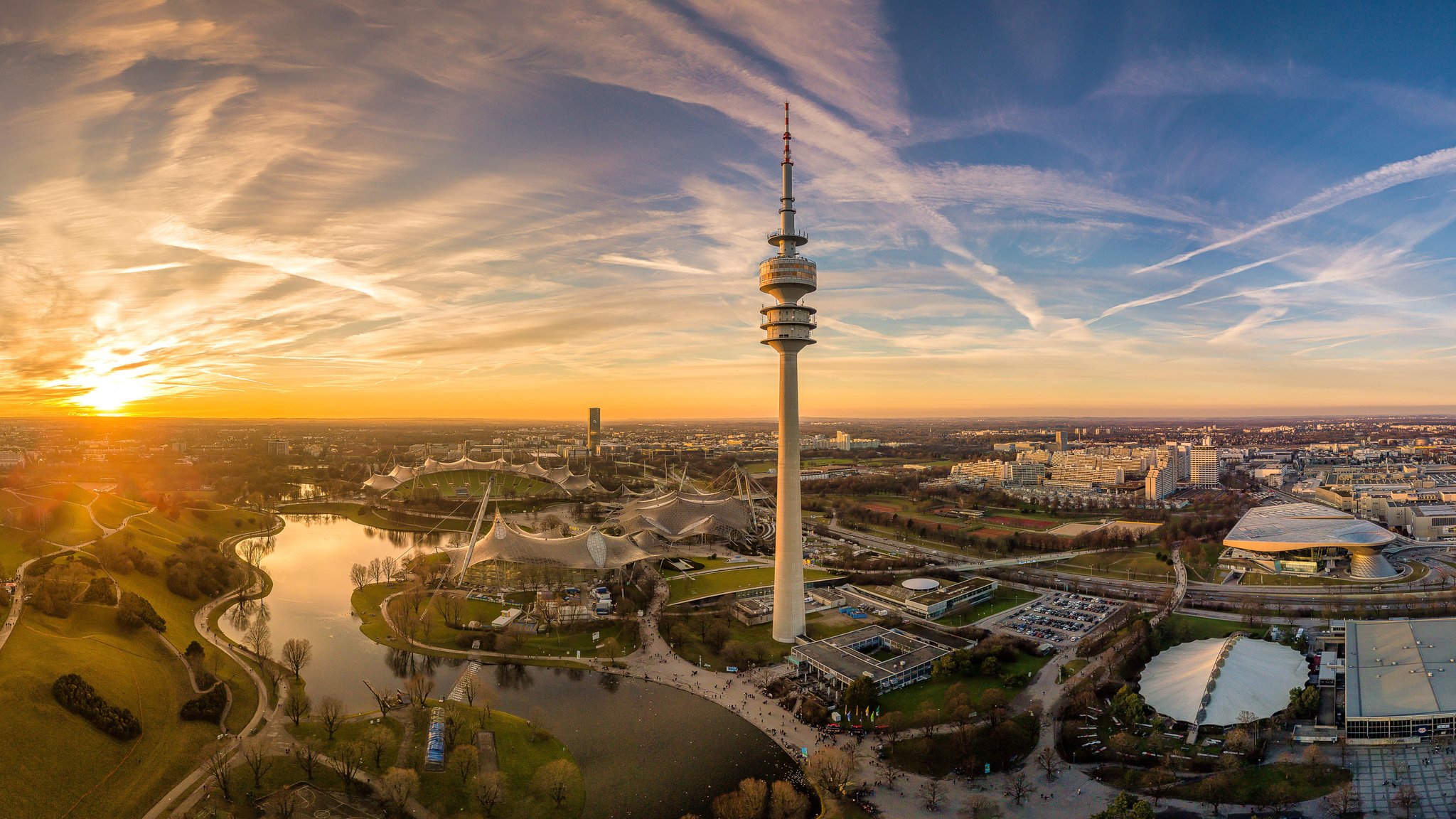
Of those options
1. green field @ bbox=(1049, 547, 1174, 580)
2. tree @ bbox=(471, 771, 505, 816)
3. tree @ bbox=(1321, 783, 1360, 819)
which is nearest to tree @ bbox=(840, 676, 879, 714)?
tree @ bbox=(471, 771, 505, 816)

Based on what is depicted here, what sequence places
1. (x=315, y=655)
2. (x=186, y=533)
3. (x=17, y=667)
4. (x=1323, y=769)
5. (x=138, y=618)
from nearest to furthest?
(x=1323, y=769) → (x=17, y=667) → (x=138, y=618) → (x=315, y=655) → (x=186, y=533)

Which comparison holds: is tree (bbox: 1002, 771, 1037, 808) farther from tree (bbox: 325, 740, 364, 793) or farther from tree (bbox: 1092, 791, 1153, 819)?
tree (bbox: 325, 740, 364, 793)

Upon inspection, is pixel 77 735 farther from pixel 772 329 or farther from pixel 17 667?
pixel 772 329

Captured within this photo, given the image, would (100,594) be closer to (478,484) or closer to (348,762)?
(348,762)

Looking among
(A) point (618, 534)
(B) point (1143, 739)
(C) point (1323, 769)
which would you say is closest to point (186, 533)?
(A) point (618, 534)

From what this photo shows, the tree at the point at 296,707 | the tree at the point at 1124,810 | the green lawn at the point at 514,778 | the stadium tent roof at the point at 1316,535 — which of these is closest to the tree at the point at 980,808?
the tree at the point at 1124,810

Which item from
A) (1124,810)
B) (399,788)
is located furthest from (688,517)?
(1124,810)

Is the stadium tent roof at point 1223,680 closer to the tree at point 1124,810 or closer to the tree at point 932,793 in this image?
the tree at point 1124,810
